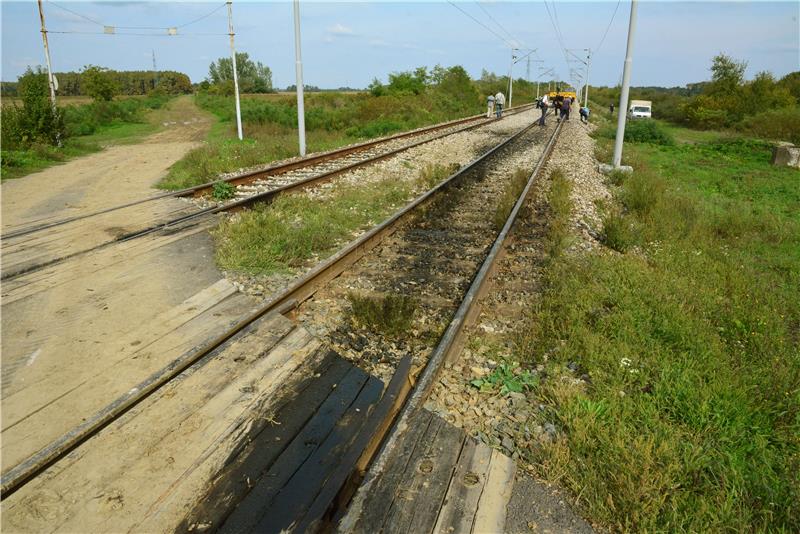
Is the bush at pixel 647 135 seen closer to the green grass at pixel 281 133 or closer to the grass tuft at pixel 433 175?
the green grass at pixel 281 133

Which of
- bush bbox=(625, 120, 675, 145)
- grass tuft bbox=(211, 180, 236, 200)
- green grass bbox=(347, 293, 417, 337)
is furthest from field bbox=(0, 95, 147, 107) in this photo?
bush bbox=(625, 120, 675, 145)

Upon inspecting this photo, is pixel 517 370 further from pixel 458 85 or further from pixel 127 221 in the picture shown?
pixel 458 85

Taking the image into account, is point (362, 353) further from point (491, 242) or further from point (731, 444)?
point (491, 242)

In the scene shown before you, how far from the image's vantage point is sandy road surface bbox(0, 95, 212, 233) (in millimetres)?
8836

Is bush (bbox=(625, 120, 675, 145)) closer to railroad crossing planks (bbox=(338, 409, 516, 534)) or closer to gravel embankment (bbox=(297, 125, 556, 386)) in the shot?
gravel embankment (bbox=(297, 125, 556, 386))

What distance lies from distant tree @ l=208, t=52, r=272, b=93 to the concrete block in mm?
82086

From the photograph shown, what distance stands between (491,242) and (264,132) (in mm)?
20002

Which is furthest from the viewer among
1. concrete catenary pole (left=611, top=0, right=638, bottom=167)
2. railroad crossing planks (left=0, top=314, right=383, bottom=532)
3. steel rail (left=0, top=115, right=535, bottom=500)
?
concrete catenary pole (left=611, top=0, right=638, bottom=167)

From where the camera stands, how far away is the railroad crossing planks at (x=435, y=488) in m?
2.43

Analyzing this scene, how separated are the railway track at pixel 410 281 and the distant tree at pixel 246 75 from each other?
85434 mm

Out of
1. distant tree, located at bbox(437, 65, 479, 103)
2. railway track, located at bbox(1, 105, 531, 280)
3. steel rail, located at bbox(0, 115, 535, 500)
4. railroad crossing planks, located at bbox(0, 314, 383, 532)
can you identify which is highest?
distant tree, located at bbox(437, 65, 479, 103)

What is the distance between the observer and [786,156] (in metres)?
18.1

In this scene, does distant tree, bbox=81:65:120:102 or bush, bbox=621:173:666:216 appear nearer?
bush, bbox=621:173:666:216

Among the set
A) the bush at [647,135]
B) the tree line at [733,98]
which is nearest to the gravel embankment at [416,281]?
the bush at [647,135]
